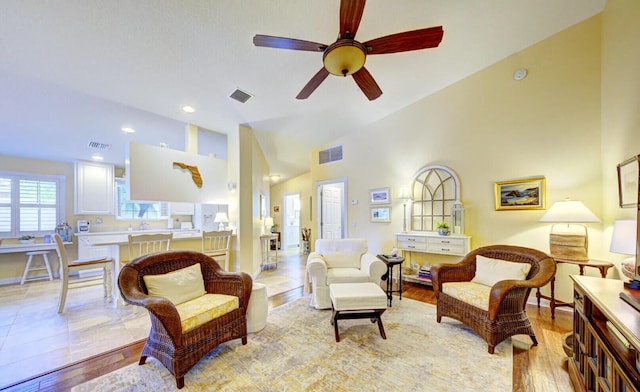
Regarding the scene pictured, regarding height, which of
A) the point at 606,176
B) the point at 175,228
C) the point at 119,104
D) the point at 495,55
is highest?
the point at 495,55

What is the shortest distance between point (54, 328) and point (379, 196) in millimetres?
4870

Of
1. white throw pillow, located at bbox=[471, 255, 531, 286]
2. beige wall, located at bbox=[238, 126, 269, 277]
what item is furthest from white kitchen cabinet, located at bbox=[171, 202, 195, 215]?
white throw pillow, located at bbox=[471, 255, 531, 286]

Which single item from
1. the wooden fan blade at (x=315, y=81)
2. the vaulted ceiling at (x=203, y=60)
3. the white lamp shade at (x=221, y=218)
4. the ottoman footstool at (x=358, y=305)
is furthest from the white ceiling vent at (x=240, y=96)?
the ottoman footstool at (x=358, y=305)

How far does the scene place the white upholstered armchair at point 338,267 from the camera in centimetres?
293

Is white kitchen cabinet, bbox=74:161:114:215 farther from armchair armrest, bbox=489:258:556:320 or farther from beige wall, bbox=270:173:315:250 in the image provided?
armchair armrest, bbox=489:258:556:320

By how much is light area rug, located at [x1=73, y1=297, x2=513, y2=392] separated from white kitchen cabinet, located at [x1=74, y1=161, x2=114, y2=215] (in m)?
4.85

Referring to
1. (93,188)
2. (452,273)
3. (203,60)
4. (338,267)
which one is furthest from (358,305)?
(93,188)

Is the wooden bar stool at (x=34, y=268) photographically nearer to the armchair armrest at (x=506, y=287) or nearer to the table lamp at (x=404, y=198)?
the table lamp at (x=404, y=198)

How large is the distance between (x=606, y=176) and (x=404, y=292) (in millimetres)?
2800

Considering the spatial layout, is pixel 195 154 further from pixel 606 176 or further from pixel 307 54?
pixel 606 176

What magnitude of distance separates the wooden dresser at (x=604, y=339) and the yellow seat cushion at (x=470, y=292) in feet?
1.97

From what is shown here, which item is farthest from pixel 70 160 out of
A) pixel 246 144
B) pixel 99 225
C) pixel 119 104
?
pixel 246 144

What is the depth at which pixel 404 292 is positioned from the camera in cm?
368

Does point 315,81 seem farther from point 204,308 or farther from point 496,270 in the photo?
point 496,270
